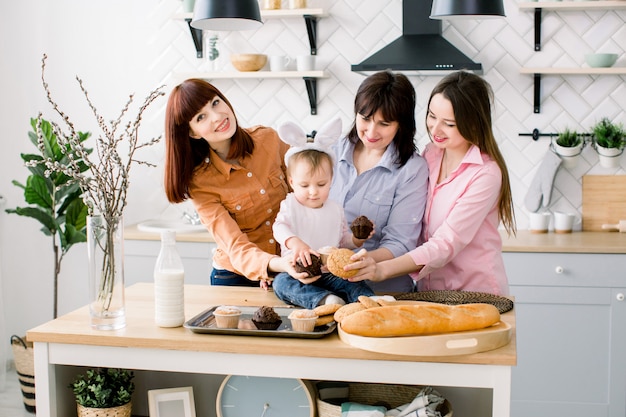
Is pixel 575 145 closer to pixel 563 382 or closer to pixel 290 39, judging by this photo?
pixel 563 382

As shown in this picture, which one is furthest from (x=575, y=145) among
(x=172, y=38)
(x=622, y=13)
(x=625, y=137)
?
(x=172, y=38)

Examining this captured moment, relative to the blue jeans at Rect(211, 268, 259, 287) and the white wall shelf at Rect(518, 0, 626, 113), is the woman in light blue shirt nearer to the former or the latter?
the blue jeans at Rect(211, 268, 259, 287)

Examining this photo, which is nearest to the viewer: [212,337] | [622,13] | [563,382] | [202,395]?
[212,337]

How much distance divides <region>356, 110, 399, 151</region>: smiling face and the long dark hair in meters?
0.01

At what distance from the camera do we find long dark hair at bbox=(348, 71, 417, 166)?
244cm

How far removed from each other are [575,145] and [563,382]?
125 cm

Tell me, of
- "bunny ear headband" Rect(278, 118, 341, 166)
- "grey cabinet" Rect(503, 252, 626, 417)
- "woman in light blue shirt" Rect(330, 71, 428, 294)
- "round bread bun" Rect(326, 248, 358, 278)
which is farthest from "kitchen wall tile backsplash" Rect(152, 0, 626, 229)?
"round bread bun" Rect(326, 248, 358, 278)

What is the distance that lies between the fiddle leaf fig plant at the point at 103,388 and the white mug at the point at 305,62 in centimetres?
252

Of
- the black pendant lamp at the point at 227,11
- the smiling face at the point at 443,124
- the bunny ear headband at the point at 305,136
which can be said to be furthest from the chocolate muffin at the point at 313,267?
the black pendant lamp at the point at 227,11

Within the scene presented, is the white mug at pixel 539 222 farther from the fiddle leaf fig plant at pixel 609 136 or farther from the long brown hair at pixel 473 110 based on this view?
the long brown hair at pixel 473 110

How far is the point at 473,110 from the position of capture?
2434 millimetres

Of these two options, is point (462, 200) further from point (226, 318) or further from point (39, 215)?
point (39, 215)

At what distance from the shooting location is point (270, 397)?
Result: 6.92 ft

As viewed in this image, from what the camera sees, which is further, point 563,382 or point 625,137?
point 625,137
